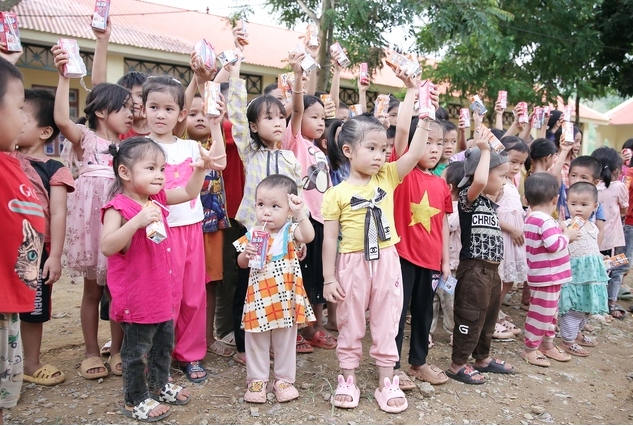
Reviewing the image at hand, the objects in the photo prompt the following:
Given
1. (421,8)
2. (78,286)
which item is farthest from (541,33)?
(78,286)

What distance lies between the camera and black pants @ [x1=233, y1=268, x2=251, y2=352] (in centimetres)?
337

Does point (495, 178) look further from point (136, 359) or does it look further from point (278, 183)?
point (136, 359)

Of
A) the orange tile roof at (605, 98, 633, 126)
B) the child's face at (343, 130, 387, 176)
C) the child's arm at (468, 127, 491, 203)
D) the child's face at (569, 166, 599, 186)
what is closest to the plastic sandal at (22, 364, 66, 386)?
the child's face at (343, 130, 387, 176)

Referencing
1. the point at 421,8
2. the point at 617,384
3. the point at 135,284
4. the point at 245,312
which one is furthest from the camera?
the point at 421,8

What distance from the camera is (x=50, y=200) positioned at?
117 inches

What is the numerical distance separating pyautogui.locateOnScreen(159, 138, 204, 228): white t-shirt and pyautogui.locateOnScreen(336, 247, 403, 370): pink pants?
941 millimetres

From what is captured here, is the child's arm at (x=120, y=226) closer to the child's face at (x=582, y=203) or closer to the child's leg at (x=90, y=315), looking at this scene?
the child's leg at (x=90, y=315)

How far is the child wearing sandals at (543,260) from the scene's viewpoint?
12.5 ft

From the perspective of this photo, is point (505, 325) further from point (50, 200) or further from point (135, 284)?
point (50, 200)

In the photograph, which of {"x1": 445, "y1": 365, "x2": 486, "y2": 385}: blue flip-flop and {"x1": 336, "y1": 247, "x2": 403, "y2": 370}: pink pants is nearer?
{"x1": 336, "y1": 247, "x2": 403, "y2": 370}: pink pants

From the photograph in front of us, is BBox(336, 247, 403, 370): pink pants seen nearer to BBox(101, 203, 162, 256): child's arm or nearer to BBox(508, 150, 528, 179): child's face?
BBox(101, 203, 162, 256): child's arm

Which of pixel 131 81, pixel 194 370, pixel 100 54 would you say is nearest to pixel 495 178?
pixel 194 370

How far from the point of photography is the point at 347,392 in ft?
9.68

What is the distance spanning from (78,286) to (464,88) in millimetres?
8692
